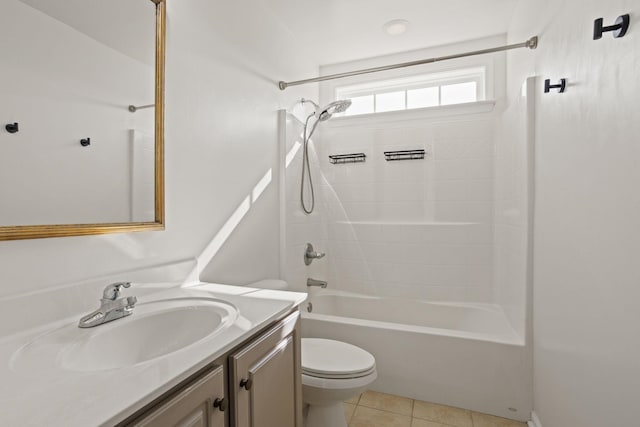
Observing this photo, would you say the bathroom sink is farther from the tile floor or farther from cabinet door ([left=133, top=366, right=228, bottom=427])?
the tile floor

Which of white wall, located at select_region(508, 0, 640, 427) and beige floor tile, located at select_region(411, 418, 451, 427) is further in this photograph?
beige floor tile, located at select_region(411, 418, 451, 427)

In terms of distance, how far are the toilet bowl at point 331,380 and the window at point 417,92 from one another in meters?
2.20

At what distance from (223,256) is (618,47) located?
1.74m

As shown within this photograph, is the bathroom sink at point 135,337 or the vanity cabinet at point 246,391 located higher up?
the bathroom sink at point 135,337

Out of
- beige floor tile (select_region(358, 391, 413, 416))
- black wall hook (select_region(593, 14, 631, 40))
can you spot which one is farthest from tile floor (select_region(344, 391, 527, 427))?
black wall hook (select_region(593, 14, 631, 40))

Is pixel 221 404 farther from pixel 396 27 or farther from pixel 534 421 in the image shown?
pixel 396 27

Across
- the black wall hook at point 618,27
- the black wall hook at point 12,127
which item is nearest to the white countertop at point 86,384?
the black wall hook at point 12,127

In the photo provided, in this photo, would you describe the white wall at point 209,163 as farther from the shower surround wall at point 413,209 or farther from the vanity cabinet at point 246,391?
the shower surround wall at point 413,209

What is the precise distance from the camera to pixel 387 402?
6.66ft

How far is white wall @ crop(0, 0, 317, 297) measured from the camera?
40.8 inches

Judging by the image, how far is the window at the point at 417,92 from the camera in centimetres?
281

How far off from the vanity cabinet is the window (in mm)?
2412

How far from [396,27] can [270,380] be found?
8.27ft

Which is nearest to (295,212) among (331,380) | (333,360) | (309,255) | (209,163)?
(309,255)
